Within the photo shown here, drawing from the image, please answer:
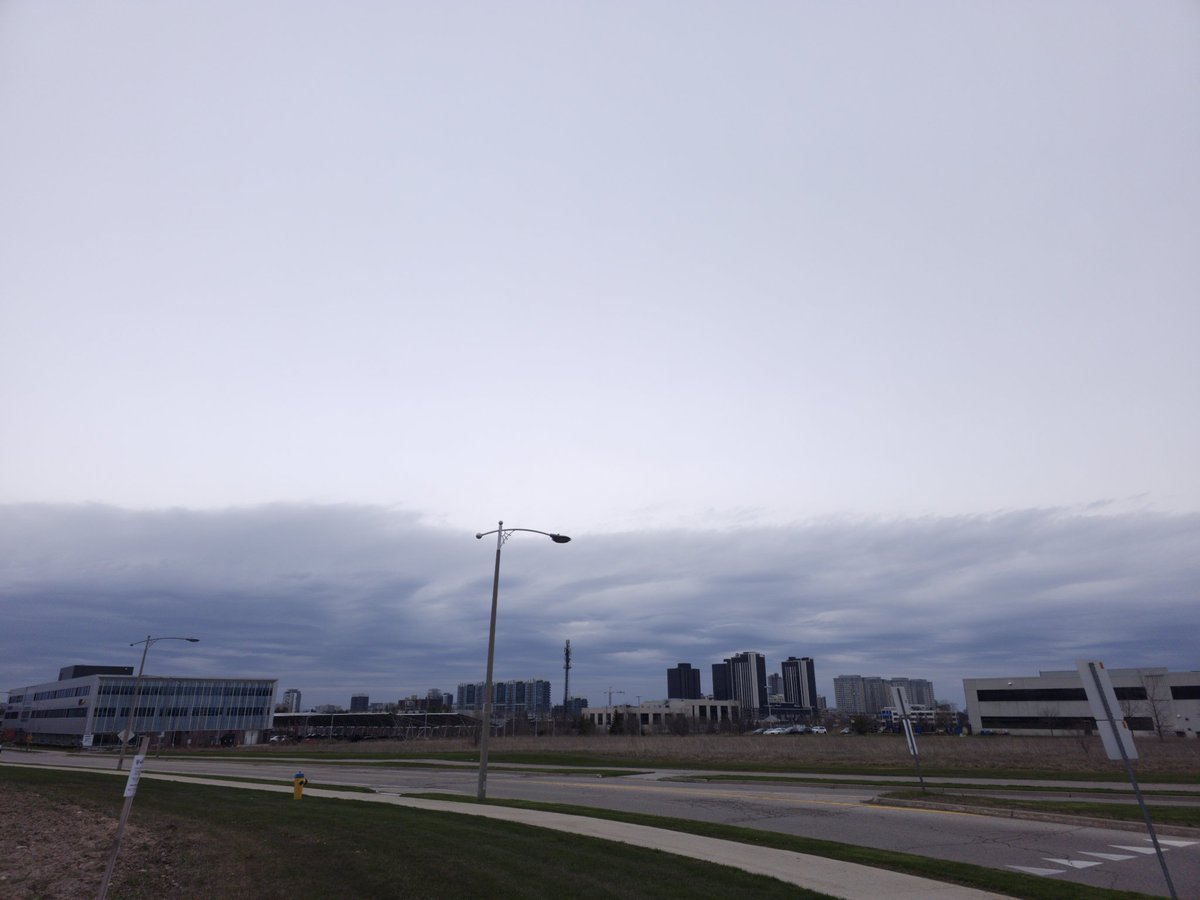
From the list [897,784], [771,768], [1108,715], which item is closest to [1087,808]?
[897,784]

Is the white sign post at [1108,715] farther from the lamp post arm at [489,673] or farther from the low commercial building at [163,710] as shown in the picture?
the low commercial building at [163,710]

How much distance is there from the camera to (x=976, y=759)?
1895 inches

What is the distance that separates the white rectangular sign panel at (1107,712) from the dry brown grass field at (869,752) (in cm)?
2545

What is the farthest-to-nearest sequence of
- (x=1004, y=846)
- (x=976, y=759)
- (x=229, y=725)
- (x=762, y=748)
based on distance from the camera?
1. (x=229, y=725)
2. (x=762, y=748)
3. (x=976, y=759)
4. (x=1004, y=846)

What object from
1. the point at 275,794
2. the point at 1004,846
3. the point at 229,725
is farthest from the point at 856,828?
the point at 229,725

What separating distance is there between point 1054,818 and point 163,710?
144 metres

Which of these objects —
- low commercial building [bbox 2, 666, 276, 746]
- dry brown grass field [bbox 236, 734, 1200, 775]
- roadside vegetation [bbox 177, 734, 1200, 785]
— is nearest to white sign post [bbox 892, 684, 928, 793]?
dry brown grass field [bbox 236, 734, 1200, 775]

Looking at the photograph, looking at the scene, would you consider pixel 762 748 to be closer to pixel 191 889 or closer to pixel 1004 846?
pixel 1004 846

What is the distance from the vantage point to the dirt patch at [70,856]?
11.9 meters

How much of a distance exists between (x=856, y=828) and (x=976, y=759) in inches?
1303

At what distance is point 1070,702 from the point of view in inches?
3905

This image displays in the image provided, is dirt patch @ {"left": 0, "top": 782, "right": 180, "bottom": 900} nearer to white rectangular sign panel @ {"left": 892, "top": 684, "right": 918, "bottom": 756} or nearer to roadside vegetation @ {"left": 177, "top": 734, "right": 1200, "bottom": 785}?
white rectangular sign panel @ {"left": 892, "top": 684, "right": 918, "bottom": 756}

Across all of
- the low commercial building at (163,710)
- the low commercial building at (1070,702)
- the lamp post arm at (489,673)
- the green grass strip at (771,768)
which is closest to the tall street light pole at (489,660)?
the lamp post arm at (489,673)

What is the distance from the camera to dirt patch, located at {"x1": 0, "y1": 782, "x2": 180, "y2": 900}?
39.0 feet
